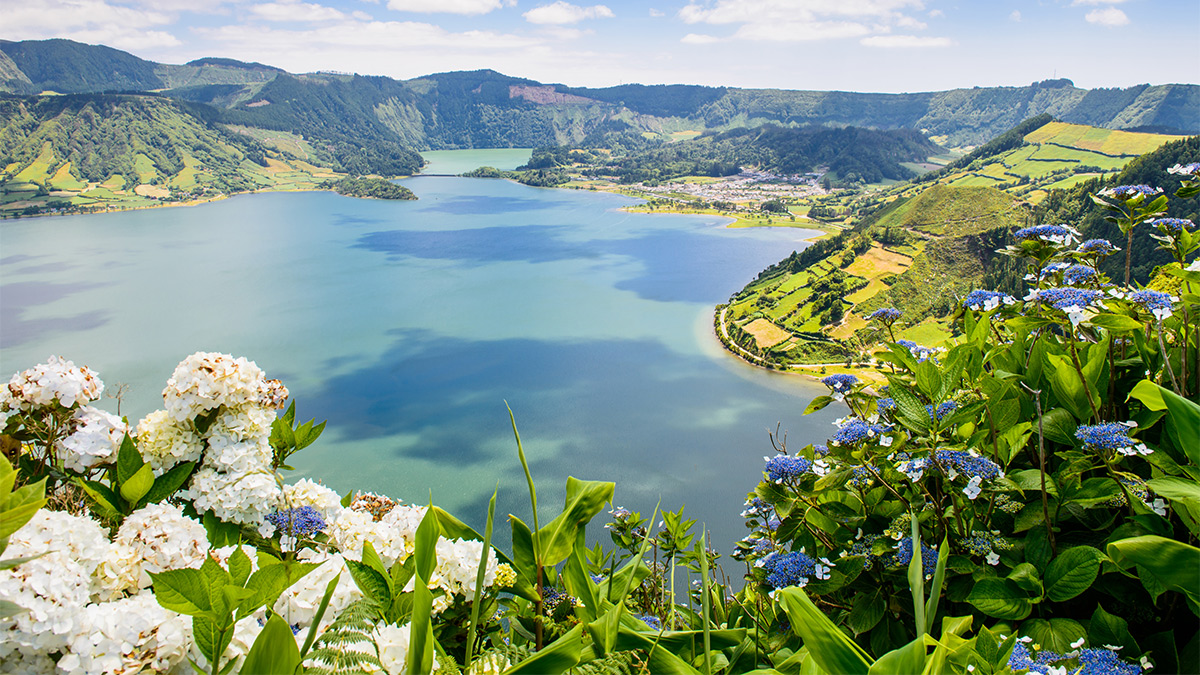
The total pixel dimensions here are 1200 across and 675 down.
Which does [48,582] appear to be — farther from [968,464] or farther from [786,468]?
[968,464]

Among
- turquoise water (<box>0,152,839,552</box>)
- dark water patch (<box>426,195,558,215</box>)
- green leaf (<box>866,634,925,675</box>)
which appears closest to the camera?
green leaf (<box>866,634,925,675</box>)

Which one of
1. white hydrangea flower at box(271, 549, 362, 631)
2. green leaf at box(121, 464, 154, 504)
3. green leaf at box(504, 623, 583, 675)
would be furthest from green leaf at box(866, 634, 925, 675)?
green leaf at box(121, 464, 154, 504)

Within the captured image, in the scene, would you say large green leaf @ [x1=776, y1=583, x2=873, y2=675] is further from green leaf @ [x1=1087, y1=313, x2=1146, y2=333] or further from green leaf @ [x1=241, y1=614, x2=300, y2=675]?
green leaf @ [x1=1087, y1=313, x2=1146, y2=333]

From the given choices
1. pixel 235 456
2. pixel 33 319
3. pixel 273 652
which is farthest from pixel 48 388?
pixel 33 319

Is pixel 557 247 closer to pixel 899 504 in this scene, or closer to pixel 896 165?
pixel 899 504

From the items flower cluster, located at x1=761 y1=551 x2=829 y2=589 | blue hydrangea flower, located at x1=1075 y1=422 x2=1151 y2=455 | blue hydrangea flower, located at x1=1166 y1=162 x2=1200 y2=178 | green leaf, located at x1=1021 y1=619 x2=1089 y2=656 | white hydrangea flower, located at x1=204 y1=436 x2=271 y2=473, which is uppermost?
blue hydrangea flower, located at x1=1166 y1=162 x2=1200 y2=178

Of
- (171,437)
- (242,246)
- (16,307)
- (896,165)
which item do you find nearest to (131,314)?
(16,307)
